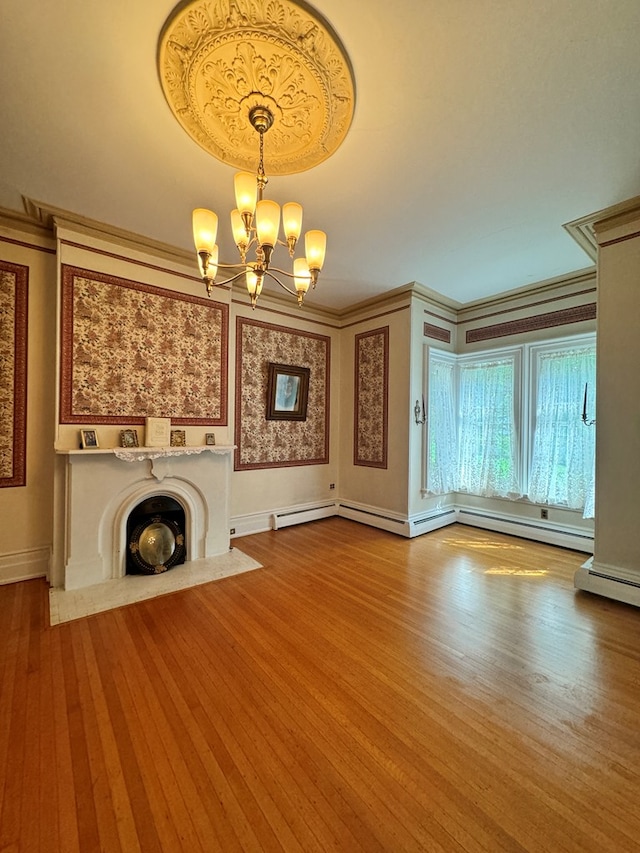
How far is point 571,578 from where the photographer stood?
3.18 meters

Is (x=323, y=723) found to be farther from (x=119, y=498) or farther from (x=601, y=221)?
(x=601, y=221)

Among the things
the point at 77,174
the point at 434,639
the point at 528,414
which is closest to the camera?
the point at 434,639

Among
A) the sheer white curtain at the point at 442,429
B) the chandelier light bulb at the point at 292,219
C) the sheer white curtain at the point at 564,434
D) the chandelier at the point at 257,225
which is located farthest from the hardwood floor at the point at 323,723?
the chandelier light bulb at the point at 292,219

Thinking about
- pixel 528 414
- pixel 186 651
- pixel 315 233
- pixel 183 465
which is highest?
pixel 315 233

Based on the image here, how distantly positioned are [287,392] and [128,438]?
211 centimetres

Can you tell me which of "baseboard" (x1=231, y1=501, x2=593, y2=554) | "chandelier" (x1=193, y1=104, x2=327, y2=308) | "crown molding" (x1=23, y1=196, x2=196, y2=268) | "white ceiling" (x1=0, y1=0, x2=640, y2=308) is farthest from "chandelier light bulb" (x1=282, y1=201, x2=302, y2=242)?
"baseboard" (x1=231, y1=501, x2=593, y2=554)

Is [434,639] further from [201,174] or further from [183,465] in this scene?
[201,174]

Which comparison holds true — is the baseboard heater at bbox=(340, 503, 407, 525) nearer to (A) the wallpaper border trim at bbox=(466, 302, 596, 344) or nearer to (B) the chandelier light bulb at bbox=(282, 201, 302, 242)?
(A) the wallpaper border trim at bbox=(466, 302, 596, 344)

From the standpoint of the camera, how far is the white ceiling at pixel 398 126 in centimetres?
148

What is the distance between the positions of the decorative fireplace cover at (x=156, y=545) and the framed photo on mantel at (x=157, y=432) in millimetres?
724

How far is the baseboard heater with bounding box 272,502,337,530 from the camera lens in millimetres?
4613

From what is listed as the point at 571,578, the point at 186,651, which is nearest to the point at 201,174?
the point at 186,651

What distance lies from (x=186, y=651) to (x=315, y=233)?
2.75 meters

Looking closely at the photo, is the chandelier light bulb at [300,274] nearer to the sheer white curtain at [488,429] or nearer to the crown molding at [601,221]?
the crown molding at [601,221]
